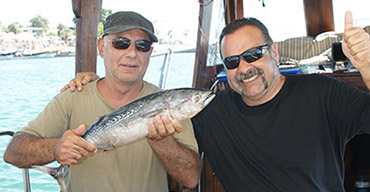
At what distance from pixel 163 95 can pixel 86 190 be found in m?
0.73

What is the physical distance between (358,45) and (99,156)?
1.45 meters

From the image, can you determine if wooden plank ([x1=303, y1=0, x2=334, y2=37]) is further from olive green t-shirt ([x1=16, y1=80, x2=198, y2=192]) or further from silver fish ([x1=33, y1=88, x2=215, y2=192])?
silver fish ([x1=33, y1=88, x2=215, y2=192])

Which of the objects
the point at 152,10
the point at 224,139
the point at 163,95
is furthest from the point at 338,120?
the point at 152,10

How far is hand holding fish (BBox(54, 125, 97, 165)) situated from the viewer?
5.62 feet

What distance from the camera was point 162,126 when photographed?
173 cm

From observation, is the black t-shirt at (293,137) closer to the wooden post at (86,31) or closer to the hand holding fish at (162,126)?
the hand holding fish at (162,126)

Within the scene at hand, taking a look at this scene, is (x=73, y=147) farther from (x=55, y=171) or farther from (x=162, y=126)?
(x=162, y=126)

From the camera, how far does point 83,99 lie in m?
2.11

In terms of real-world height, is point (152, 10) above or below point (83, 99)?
above

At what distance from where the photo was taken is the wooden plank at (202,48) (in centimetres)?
362

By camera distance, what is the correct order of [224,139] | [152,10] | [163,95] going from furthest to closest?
[152,10]
[224,139]
[163,95]

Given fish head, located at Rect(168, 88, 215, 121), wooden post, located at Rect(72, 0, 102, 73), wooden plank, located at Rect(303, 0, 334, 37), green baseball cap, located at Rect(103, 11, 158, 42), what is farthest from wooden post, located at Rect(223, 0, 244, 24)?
fish head, located at Rect(168, 88, 215, 121)

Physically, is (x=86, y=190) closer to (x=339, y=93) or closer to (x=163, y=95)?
(x=163, y=95)

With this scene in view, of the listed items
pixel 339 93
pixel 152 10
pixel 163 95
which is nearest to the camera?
pixel 163 95
